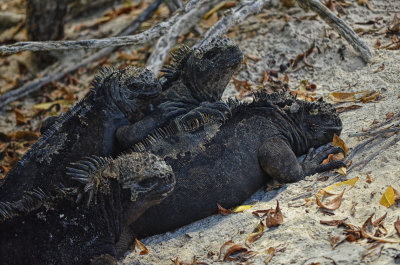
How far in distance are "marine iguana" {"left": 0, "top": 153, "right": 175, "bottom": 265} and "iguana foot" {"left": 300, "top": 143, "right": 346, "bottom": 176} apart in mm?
1393

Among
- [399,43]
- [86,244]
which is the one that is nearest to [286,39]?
[399,43]

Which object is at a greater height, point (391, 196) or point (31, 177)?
point (31, 177)

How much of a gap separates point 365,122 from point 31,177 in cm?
295

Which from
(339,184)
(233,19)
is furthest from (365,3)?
(339,184)

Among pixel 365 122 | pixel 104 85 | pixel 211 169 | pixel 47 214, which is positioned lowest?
pixel 365 122

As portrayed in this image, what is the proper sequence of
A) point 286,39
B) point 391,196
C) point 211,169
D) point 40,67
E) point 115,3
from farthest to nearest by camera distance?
point 115,3, point 40,67, point 286,39, point 211,169, point 391,196

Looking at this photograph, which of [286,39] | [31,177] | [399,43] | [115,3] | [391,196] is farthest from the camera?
[115,3]

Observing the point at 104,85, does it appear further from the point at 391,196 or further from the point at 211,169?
the point at 391,196

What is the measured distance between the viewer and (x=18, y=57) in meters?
9.38

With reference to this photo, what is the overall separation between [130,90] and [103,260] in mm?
1635

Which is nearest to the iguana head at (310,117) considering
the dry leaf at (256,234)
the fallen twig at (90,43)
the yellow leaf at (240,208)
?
the yellow leaf at (240,208)

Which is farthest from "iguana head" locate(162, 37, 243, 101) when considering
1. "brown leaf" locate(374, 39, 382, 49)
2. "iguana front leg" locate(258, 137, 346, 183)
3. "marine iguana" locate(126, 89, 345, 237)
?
"brown leaf" locate(374, 39, 382, 49)

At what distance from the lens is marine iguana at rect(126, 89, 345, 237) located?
15.1 ft

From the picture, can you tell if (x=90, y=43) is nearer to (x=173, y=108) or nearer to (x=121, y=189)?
(x=173, y=108)
